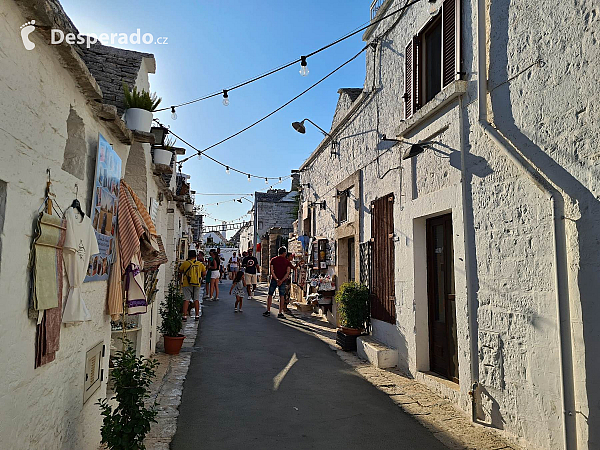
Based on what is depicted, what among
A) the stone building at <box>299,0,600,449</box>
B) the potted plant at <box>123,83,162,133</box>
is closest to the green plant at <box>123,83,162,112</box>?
the potted plant at <box>123,83,162,133</box>

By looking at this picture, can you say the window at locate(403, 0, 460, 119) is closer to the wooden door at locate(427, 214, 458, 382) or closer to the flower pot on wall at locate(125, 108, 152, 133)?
the wooden door at locate(427, 214, 458, 382)

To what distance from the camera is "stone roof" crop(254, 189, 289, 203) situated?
31186mm

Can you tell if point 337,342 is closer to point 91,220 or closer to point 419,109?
point 419,109

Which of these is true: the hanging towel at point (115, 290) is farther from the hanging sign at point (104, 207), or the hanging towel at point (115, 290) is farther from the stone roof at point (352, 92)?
the stone roof at point (352, 92)

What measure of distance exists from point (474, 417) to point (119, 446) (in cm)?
337

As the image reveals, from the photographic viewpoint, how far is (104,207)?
152 inches

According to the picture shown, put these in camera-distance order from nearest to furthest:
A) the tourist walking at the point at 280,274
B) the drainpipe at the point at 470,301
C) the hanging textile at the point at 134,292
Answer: the hanging textile at the point at 134,292 → the drainpipe at the point at 470,301 → the tourist walking at the point at 280,274

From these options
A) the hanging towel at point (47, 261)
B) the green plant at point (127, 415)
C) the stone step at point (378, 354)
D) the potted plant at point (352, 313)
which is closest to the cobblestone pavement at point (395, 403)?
the stone step at point (378, 354)

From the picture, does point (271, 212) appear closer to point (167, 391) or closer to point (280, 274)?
point (280, 274)

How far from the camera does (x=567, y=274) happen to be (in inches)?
141

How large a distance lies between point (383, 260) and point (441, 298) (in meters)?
1.74

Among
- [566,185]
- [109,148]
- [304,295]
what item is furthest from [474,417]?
[304,295]

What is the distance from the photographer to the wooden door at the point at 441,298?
5625mm

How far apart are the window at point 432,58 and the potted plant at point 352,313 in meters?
3.18
